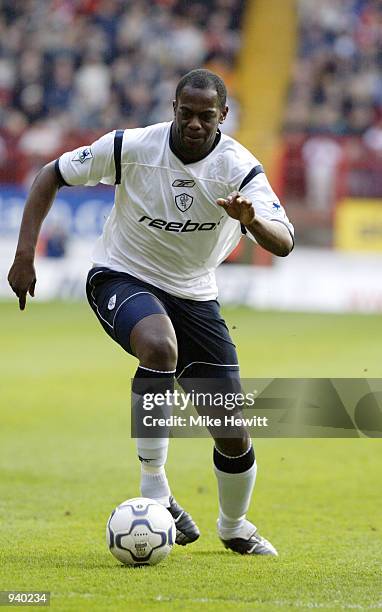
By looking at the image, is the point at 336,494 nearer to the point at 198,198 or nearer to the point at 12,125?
the point at 198,198

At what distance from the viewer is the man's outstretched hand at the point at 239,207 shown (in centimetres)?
500

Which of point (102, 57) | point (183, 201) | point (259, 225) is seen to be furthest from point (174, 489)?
point (102, 57)

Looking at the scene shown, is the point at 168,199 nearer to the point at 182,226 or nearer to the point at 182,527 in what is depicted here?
the point at 182,226

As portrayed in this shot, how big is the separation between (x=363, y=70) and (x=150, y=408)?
19.7 meters

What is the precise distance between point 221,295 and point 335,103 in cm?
641

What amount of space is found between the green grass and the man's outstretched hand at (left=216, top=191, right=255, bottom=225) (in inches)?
62.1

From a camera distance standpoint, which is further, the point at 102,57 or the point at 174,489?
the point at 102,57

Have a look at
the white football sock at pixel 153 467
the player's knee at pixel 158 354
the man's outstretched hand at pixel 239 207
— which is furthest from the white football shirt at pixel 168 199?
the white football sock at pixel 153 467

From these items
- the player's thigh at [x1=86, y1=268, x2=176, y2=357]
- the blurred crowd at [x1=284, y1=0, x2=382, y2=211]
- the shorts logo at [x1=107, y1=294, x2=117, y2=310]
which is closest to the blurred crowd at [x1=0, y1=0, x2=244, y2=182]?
the blurred crowd at [x1=284, y1=0, x2=382, y2=211]

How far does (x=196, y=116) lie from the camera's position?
17.7 feet

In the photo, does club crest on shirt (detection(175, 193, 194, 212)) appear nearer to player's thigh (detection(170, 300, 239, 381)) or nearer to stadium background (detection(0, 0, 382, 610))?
player's thigh (detection(170, 300, 239, 381))

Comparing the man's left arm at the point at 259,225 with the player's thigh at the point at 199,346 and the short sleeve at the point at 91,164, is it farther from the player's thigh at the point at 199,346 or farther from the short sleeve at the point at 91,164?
the short sleeve at the point at 91,164

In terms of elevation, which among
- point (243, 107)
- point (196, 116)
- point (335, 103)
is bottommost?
point (243, 107)

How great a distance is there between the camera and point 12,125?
74.3 feet
